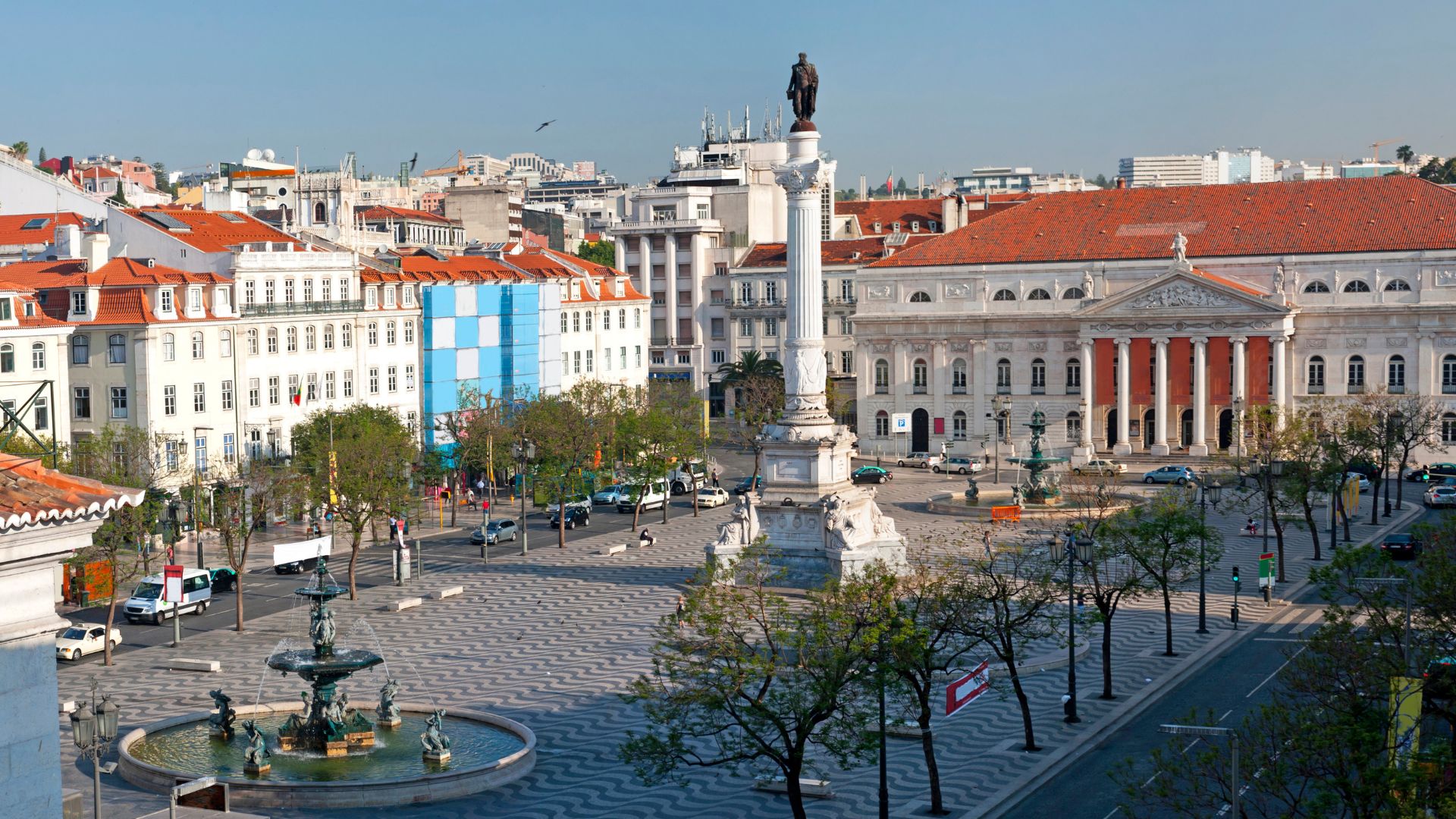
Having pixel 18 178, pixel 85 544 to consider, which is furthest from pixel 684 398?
pixel 85 544

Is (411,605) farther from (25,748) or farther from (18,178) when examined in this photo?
(18,178)

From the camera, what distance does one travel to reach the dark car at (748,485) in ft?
263

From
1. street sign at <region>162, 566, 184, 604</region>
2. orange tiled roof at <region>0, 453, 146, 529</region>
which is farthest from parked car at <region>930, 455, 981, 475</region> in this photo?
orange tiled roof at <region>0, 453, 146, 529</region>

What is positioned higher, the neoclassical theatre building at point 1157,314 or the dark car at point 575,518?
the neoclassical theatre building at point 1157,314

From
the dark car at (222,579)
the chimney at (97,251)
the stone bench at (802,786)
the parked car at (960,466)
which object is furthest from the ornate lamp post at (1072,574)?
the parked car at (960,466)

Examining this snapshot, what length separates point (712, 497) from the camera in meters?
81.1

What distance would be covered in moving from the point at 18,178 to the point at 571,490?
114 ft

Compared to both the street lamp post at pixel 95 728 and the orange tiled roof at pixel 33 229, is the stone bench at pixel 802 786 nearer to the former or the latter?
the street lamp post at pixel 95 728

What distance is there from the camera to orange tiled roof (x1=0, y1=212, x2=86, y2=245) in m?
79.3

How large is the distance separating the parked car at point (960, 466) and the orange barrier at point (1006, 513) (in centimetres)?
1837

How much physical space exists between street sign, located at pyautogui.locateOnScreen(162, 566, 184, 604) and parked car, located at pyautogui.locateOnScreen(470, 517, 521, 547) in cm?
1799

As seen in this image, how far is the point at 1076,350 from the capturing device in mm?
98375

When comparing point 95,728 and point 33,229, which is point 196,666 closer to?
point 95,728

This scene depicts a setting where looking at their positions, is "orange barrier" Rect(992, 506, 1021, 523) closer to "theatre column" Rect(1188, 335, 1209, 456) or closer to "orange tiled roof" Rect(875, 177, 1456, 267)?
"theatre column" Rect(1188, 335, 1209, 456)
